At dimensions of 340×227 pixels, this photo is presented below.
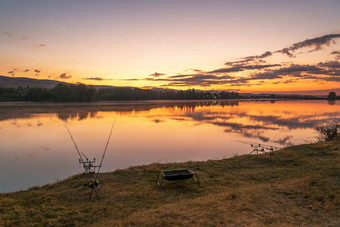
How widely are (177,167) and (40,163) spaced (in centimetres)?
993

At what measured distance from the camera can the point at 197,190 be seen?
941 cm

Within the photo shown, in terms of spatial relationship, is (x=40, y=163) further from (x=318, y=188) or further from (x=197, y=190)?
(x=318, y=188)

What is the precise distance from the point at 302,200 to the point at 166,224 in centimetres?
505

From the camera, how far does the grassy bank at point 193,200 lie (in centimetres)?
652

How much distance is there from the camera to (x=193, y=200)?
318 inches

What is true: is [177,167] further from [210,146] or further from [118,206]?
[210,146]

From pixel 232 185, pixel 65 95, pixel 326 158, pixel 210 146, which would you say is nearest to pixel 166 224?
pixel 232 185

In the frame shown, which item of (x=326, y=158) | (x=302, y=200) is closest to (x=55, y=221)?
(x=302, y=200)

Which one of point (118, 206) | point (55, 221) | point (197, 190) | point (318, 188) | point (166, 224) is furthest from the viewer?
point (197, 190)

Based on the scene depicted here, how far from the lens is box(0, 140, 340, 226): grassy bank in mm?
6523

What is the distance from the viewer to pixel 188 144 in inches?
843

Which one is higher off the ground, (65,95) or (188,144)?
(65,95)

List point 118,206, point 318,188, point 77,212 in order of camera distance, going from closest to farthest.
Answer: point 77,212 < point 118,206 < point 318,188

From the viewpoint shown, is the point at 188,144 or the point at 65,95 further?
the point at 65,95
